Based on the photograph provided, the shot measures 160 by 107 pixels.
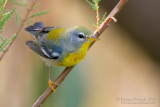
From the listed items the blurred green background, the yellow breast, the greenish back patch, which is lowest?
the blurred green background

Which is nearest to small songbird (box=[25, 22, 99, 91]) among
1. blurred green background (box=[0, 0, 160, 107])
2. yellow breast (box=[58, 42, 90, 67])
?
yellow breast (box=[58, 42, 90, 67])

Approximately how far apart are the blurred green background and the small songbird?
1.76 ft

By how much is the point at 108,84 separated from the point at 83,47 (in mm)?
2856

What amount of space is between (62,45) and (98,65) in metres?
3.09

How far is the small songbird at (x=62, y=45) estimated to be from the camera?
2504 millimetres

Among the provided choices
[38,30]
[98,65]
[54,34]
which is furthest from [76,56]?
[98,65]

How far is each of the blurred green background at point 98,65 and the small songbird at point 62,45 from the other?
0.54m

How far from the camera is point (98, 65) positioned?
5.74 meters

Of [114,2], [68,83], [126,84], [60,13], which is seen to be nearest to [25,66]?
[68,83]

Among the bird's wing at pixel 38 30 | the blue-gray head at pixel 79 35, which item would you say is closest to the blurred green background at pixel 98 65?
the bird's wing at pixel 38 30

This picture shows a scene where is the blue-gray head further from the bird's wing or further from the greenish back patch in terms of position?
the bird's wing

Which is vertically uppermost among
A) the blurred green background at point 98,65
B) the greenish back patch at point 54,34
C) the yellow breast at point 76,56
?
the greenish back patch at point 54,34

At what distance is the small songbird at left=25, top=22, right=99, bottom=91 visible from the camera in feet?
8.21

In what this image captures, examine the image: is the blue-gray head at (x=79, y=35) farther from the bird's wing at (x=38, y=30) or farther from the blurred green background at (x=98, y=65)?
the blurred green background at (x=98, y=65)
